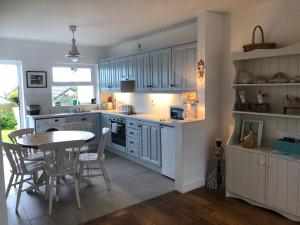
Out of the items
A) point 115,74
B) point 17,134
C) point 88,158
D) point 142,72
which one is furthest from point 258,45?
point 17,134

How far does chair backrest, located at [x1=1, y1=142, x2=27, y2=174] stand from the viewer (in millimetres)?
3006

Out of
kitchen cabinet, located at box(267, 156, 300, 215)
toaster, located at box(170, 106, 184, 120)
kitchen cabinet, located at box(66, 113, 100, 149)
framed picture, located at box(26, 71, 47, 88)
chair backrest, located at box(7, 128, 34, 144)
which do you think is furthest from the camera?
kitchen cabinet, located at box(66, 113, 100, 149)

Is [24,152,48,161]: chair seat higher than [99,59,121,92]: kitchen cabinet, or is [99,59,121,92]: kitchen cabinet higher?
[99,59,121,92]: kitchen cabinet

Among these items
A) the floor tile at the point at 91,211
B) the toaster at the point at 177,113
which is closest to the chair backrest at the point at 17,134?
the floor tile at the point at 91,211

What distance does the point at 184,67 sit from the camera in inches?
158

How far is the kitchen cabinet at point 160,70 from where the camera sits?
14.2 ft

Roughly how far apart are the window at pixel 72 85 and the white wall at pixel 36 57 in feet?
0.68

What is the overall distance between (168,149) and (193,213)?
1179 mm

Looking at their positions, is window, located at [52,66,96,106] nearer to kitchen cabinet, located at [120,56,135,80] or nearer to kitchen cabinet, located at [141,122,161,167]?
→ kitchen cabinet, located at [120,56,135,80]

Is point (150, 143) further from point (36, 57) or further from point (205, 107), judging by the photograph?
point (36, 57)

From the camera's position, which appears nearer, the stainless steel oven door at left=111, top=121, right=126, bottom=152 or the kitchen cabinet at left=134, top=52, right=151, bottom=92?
the kitchen cabinet at left=134, top=52, right=151, bottom=92

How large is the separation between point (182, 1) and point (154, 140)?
224 centimetres

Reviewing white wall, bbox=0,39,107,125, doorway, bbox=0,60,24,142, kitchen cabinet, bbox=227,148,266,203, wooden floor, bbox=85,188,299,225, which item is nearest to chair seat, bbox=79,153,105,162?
wooden floor, bbox=85,188,299,225

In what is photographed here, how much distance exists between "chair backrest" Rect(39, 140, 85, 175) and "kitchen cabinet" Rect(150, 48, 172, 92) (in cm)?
189
